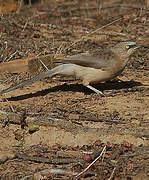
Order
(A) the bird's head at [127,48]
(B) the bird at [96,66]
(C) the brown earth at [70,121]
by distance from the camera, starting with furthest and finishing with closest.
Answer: (A) the bird's head at [127,48]
(B) the bird at [96,66]
(C) the brown earth at [70,121]

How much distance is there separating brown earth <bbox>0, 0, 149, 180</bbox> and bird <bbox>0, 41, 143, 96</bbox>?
31 centimetres

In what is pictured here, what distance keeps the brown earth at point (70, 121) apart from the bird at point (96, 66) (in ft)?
1.02

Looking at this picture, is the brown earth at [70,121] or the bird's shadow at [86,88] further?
the bird's shadow at [86,88]

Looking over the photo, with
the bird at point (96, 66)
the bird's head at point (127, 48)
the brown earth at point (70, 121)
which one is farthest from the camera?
the bird's head at point (127, 48)

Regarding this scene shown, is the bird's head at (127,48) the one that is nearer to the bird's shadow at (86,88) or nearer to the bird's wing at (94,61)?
the bird's wing at (94,61)

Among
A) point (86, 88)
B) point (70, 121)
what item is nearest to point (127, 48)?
point (86, 88)

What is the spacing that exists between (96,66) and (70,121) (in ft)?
5.17

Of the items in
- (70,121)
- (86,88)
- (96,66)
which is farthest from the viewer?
(86,88)

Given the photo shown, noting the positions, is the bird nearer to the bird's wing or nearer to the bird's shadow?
the bird's wing

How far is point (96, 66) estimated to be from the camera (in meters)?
7.24

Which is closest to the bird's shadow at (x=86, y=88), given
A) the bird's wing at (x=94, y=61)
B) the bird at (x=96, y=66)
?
the bird at (x=96, y=66)

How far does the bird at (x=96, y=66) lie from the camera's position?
721 cm

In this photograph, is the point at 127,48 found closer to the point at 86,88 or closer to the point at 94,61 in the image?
the point at 94,61

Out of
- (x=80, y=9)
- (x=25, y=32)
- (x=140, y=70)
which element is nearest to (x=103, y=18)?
(x=80, y=9)
